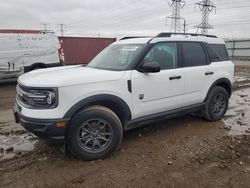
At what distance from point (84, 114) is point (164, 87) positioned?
1.56 metres

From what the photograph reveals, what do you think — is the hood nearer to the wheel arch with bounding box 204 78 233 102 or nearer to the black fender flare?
the black fender flare

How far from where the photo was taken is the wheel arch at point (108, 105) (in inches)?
126

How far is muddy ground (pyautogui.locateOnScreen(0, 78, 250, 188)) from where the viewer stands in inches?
117

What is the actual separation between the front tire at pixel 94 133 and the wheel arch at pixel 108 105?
85 mm

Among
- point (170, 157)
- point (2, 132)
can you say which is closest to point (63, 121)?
point (170, 157)

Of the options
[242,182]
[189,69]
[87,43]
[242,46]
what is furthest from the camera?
[242,46]

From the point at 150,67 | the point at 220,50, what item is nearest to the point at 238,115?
the point at 220,50

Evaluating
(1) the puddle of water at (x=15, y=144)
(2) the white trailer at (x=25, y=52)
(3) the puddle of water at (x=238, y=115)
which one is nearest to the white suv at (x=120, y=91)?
(3) the puddle of water at (x=238, y=115)

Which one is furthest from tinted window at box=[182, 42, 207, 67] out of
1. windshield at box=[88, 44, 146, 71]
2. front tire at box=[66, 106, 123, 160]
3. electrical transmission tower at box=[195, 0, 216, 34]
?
electrical transmission tower at box=[195, 0, 216, 34]

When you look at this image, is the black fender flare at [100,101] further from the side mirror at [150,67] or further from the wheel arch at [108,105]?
the side mirror at [150,67]

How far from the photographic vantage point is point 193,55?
15.3ft

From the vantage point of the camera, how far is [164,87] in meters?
4.07

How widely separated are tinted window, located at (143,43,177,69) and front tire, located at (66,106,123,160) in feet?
3.97

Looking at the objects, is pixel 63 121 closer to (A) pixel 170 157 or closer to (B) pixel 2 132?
(A) pixel 170 157
